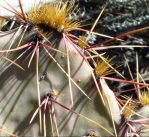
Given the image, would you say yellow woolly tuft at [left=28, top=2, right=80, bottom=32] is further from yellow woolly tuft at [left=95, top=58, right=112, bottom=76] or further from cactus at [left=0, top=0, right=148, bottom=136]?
yellow woolly tuft at [left=95, top=58, right=112, bottom=76]

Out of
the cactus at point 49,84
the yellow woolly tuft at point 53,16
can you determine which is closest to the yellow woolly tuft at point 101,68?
the cactus at point 49,84

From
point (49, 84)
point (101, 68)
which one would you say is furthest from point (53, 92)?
point (101, 68)

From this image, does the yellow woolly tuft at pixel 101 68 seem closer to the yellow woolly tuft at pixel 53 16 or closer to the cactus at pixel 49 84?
the cactus at pixel 49 84

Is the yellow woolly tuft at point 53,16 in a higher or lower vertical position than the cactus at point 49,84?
higher

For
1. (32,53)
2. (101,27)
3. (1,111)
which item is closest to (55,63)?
(32,53)

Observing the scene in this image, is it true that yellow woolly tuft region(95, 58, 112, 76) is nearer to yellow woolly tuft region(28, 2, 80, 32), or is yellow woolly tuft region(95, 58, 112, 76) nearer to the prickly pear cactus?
the prickly pear cactus

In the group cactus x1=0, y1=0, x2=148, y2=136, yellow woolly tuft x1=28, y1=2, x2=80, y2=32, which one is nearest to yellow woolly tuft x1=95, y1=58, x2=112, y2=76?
cactus x1=0, y1=0, x2=148, y2=136

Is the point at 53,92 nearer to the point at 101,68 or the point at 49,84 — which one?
the point at 49,84

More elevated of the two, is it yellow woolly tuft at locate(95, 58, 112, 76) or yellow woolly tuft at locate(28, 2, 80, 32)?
yellow woolly tuft at locate(28, 2, 80, 32)
